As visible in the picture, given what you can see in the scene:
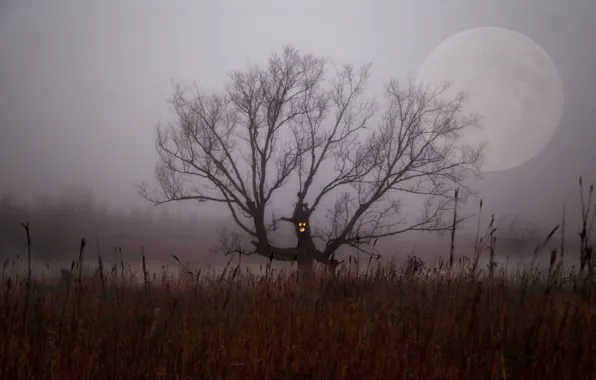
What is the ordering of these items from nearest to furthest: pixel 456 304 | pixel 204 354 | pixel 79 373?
pixel 79 373 < pixel 204 354 < pixel 456 304

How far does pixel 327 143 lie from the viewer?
65.5 feet

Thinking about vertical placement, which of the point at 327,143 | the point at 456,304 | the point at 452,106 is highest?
the point at 452,106

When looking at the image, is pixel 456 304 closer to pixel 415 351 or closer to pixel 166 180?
pixel 415 351

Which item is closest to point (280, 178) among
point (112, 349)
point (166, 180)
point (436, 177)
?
point (166, 180)

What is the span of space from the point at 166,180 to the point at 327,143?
594 cm

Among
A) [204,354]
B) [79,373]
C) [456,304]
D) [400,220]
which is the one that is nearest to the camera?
[79,373]

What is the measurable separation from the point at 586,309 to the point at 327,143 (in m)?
15.9

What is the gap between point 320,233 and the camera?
1930 centimetres

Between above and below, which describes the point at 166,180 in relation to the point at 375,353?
above

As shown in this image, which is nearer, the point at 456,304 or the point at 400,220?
the point at 456,304

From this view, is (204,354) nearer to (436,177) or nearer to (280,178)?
(280,178)

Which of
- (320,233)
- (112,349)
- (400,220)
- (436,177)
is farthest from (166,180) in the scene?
(112,349)

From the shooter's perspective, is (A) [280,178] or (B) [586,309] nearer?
(B) [586,309]

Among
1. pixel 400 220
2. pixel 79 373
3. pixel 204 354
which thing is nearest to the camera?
pixel 79 373
